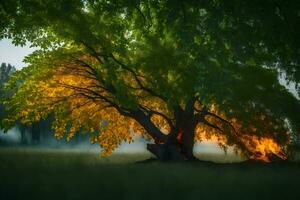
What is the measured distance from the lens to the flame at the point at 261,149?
2411 cm

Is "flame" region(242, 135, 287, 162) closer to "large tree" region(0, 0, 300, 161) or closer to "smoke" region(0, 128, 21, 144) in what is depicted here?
"large tree" region(0, 0, 300, 161)

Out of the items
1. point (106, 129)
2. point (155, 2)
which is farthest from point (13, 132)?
point (155, 2)

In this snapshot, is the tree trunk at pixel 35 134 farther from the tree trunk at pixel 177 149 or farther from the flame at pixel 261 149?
the flame at pixel 261 149

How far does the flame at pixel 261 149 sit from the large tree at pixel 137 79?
0.18 ft

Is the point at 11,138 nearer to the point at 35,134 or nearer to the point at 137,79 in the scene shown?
the point at 35,134

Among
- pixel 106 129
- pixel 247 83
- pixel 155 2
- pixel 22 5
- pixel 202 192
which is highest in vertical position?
pixel 22 5

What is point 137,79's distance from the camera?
22.8 meters

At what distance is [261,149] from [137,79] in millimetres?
7911

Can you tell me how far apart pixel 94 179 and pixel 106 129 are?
1456 centimetres

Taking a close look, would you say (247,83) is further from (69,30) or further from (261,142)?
(69,30)

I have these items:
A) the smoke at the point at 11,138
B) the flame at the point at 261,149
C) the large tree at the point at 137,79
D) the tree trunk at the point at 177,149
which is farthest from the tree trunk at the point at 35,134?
the flame at the point at 261,149

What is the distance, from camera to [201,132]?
29.2 metres

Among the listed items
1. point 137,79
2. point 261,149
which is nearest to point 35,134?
point 137,79

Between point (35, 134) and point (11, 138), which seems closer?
point (35, 134)
